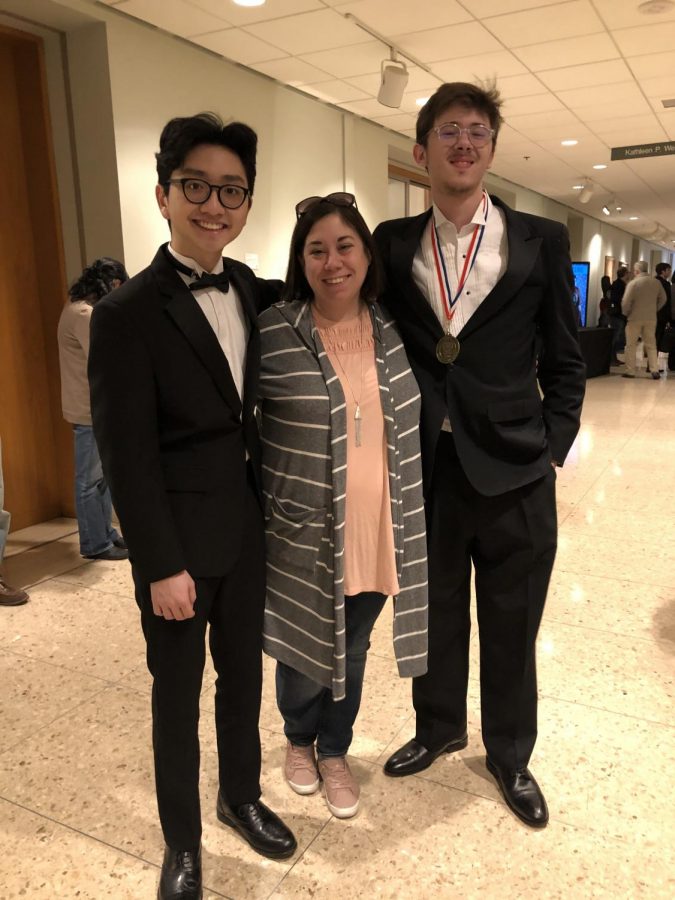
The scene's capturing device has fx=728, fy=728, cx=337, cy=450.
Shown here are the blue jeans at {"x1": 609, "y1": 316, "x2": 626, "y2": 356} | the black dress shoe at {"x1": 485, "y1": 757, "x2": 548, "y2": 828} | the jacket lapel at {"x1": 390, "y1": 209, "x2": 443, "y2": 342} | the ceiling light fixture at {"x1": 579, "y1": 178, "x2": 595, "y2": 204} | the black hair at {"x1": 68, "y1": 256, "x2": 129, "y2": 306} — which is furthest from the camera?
the blue jeans at {"x1": 609, "y1": 316, "x2": 626, "y2": 356}

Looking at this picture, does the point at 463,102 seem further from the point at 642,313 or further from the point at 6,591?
the point at 642,313

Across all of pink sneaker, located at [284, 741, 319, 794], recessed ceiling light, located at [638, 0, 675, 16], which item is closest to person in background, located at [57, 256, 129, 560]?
pink sneaker, located at [284, 741, 319, 794]

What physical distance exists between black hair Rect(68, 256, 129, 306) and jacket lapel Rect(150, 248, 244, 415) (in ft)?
7.88

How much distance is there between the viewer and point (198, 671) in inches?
65.1

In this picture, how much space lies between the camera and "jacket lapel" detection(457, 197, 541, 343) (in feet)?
5.73

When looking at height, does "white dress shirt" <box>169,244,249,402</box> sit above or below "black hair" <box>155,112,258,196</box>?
below

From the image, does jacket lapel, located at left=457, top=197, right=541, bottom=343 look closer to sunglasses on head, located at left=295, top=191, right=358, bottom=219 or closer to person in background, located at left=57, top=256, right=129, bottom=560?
sunglasses on head, located at left=295, top=191, right=358, bottom=219

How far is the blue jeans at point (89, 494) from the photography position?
396cm

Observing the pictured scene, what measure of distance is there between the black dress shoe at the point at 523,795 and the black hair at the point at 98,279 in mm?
2914

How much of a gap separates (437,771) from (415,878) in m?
0.44

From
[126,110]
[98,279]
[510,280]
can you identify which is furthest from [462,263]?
[126,110]

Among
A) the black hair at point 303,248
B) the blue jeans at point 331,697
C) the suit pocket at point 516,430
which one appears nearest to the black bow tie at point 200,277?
the black hair at point 303,248

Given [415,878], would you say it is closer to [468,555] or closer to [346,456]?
[468,555]

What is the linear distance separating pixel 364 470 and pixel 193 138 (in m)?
0.81
